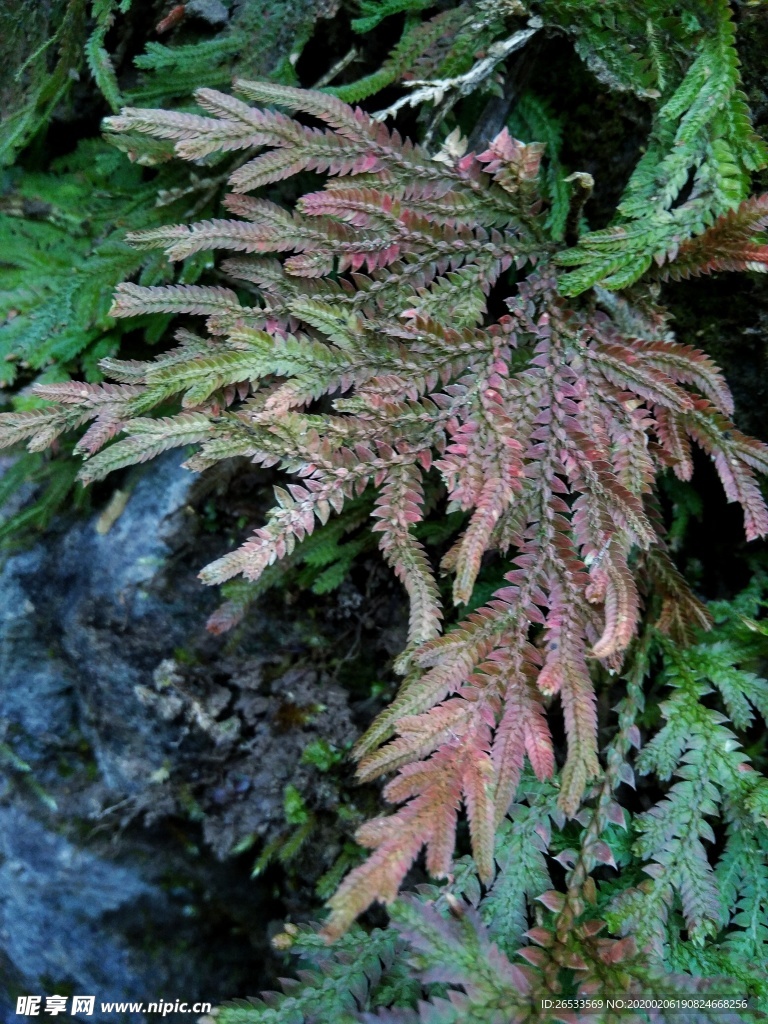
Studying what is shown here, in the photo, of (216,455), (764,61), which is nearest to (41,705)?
(216,455)

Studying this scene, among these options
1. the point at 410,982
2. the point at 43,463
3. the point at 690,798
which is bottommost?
the point at 410,982

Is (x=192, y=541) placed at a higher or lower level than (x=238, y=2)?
lower

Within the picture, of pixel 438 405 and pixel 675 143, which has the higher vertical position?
pixel 675 143

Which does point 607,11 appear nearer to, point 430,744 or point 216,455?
point 216,455

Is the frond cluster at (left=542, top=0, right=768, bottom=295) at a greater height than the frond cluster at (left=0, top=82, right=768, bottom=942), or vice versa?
the frond cluster at (left=542, top=0, right=768, bottom=295)

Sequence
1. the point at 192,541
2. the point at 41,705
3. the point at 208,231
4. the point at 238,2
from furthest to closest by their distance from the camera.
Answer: the point at 41,705 < the point at 192,541 < the point at 238,2 < the point at 208,231

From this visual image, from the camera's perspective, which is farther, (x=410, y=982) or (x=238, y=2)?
(x=238, y=2)

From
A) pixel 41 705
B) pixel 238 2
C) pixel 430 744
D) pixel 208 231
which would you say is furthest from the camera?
pixel 41 705

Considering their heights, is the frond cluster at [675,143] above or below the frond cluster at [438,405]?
above
